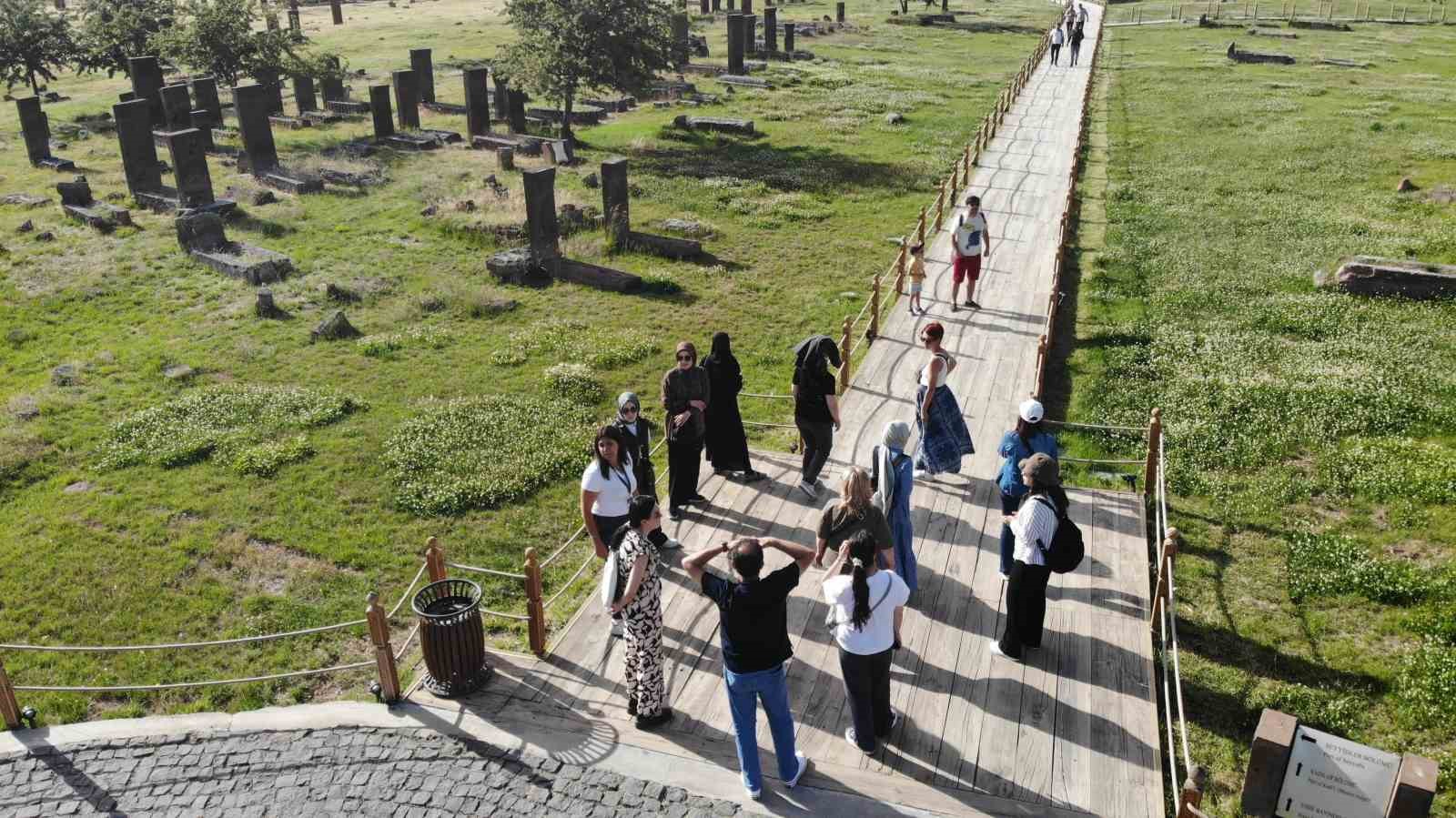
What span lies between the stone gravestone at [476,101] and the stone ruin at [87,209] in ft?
35.3

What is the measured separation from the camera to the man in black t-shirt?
6.70 m

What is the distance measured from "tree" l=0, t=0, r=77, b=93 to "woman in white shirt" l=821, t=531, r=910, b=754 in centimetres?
4216

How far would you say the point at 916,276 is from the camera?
16.8m

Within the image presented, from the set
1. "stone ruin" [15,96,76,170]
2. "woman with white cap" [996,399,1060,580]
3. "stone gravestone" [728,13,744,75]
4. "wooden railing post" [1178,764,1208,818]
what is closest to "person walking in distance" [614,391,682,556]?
"woman with white cap" [996,399,1060,580]

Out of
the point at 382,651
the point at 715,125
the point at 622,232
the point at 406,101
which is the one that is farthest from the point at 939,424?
the point at 406,101

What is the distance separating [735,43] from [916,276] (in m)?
30.9

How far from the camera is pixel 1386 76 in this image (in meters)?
43.3

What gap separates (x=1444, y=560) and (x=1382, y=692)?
8.47 ft

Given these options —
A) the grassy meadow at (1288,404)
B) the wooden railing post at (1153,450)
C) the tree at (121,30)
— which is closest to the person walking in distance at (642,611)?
the grassy meadow at (1288,404)

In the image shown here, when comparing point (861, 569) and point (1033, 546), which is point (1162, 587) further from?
point (861, 569)

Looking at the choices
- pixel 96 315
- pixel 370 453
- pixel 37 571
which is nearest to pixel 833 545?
pixel 370 453

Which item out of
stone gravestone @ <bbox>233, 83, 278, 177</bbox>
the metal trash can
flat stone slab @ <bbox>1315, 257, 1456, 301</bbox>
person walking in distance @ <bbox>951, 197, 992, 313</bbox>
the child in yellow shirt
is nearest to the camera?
the metal trash can

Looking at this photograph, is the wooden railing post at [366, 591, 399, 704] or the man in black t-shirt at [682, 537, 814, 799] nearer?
the man in black t-shirt at [682, 537, 814, 799]

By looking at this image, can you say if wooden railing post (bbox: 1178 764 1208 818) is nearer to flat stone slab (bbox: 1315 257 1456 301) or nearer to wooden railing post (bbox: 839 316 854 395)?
wooden railing post (bbox: 839 316 854 395)
